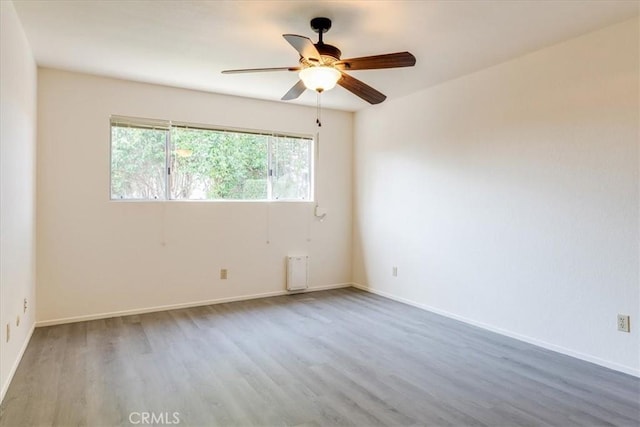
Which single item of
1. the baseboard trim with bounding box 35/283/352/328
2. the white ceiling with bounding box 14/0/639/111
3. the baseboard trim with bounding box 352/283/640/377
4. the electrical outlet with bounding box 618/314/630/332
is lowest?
the baseboard trim with bounding box 352/283/640/377

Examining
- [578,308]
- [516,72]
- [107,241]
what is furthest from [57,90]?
[578,308]

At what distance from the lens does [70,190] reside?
12.9 ft

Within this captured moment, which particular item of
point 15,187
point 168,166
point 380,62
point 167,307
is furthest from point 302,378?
point 168,166

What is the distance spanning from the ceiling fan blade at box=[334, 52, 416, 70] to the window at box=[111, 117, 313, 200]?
99.1 inches

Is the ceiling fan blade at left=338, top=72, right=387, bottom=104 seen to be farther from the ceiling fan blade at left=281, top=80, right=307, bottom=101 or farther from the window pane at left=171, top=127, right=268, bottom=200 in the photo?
the window pane at left=171, top=127, right=268, bottom=200

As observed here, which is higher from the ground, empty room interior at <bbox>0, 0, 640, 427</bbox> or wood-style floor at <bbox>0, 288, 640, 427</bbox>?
empty room interior at <bbox>0, 0, 640, 427</bbox>

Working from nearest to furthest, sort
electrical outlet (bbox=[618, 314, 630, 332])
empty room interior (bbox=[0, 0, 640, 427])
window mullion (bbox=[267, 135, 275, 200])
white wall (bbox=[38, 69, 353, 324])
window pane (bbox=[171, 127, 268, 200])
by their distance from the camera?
empty room interior (bbox=[0, 0, 640, 427]) < electrical outlet (bbox=[618, 314, 630, 332]) < white wall (bbox=[38, 69, 353, 324]) < window pane (bbox=[171, 127, 268, 200]) < window mullion (bbox=[267, 135, 275, 200])

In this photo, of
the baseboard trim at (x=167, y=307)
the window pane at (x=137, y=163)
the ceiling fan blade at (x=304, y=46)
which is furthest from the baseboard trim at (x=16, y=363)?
the ceiling fan blade at (x=304, y=46)

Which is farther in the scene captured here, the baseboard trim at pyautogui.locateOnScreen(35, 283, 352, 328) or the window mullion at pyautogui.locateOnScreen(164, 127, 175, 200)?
the window mullion at pyautogui.locateOnScreen(164, 127, 175, 200)

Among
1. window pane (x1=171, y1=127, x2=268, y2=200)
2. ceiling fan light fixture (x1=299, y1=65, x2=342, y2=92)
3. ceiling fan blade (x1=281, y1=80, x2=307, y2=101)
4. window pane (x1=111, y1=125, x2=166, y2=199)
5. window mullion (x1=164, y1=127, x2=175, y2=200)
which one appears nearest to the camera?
ceiling fan light fixture (x1=299, y1=65, x2=342, y2=92)

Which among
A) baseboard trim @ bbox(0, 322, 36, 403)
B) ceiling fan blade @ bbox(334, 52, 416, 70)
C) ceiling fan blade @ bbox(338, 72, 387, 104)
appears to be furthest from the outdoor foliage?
ceiling fan blade @ bbox(334, 52, 416, 70)

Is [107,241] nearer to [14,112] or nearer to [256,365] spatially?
[14,112]

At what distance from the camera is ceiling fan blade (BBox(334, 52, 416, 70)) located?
8.09ft

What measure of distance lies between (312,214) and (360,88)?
2681mm
